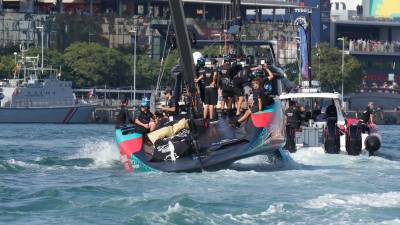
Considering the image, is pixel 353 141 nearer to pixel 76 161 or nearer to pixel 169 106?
pixel 169 106

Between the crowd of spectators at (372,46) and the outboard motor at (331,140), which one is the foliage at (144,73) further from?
the outboard motor at (331,140)

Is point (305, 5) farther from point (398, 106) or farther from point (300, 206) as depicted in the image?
point (300, 206)

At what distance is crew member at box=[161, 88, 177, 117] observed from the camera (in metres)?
38.4

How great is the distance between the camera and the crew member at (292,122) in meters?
43.4

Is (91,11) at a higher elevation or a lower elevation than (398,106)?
higher

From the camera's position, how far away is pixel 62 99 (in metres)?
108

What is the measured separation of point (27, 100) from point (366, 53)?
45.4 meters

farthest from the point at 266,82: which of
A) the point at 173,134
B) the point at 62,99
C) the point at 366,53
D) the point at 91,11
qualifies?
the point at 366,53

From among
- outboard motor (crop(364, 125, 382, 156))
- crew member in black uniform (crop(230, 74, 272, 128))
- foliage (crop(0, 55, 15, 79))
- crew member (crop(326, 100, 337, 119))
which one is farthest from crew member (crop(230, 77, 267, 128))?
foliage (crop(0, 55, 15, 79))

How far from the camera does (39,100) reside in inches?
4291

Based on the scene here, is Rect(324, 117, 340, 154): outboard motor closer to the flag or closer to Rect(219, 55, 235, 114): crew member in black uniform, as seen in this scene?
Rect(219, 55, 235, 114): crew member in black uniform

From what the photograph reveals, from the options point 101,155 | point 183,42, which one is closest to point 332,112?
point 101,155

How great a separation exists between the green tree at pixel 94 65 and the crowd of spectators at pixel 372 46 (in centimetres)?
3104

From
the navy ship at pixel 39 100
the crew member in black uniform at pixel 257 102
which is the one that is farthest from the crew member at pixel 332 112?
the navy ship at pixel 39 100
